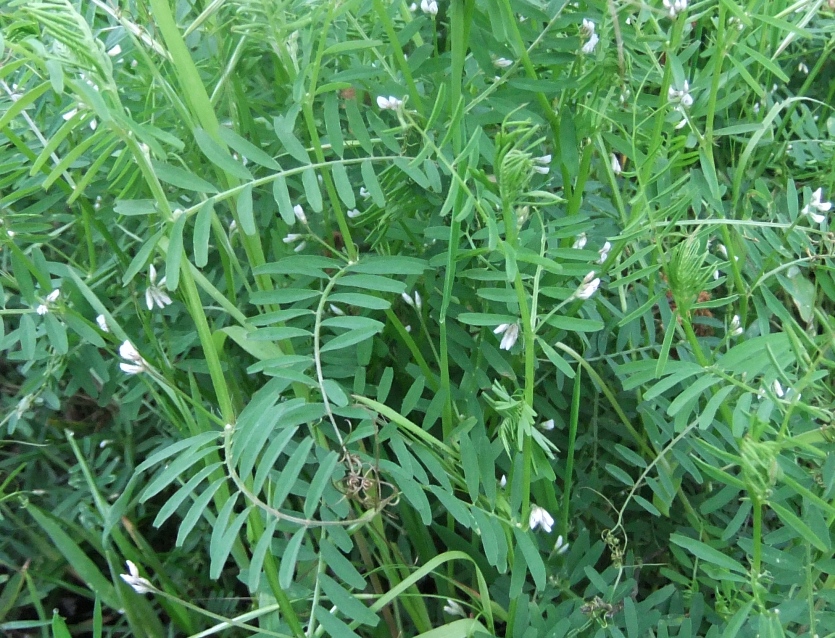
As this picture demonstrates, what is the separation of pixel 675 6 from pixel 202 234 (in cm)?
47

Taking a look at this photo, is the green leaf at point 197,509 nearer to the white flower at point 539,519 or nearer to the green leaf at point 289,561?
the green leaf at point 289,561

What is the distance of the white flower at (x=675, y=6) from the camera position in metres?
0.64

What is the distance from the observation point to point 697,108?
784 millimetres

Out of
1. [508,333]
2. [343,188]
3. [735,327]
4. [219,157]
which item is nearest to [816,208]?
[735,327]

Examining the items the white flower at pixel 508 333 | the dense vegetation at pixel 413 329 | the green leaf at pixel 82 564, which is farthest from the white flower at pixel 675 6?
the green leaf at pixel 82 564

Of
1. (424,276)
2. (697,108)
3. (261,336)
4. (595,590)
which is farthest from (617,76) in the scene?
(595,590)

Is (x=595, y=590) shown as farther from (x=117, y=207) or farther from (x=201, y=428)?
(x=117, y=207)

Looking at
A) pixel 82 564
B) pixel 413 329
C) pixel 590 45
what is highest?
pixel 590 45

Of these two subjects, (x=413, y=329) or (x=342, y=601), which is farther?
(x=413, y=329)

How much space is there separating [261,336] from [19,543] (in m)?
0.50

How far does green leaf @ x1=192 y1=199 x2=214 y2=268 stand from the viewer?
585 mm

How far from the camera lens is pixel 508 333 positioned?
633 mm

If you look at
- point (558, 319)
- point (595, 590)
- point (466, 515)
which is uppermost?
point (558, 319)

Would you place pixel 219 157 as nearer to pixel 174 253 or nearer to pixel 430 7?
pixel 174 253
